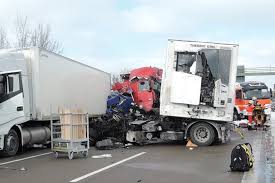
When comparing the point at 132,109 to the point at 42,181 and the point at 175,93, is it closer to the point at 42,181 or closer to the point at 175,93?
the point at 175,93

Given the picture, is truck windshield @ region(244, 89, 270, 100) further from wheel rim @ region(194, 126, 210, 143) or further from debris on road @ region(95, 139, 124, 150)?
debris on road @ region(95, 139, 124, 150)

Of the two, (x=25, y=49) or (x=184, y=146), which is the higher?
(x=25, y=49)

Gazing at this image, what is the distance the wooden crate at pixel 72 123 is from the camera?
13922mm

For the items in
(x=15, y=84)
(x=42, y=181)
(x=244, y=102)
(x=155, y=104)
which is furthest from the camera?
(x=244, y=102)

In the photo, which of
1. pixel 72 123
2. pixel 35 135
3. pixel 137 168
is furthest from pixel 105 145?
pixel 137 168

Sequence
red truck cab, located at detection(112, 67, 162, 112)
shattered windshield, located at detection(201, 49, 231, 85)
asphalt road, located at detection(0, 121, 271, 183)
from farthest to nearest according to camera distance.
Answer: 1. red truck cab, located at detection(112, 67, 162, 112)
2. shattered windshield, located at detection(201, 49, 231, 85)
3. asphalt road, located at detection(0, 121, 271, 183)

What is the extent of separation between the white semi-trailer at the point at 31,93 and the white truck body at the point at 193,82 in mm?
3671

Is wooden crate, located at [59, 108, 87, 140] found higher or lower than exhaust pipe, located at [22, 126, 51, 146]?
higher

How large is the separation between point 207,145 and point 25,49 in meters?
7.20

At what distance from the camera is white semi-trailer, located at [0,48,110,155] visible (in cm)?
1449

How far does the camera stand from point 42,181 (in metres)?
9.77

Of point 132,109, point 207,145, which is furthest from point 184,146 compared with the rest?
point 132,109

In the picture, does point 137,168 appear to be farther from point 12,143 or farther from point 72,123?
point 12,143

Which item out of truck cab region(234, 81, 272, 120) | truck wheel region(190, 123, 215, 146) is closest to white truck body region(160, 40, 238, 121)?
truck wheel region(190, 123, 215, 146)
